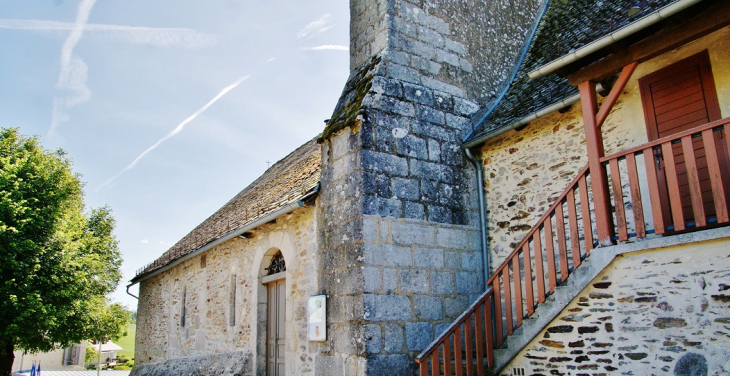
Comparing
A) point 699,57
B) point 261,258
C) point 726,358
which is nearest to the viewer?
point 726,358

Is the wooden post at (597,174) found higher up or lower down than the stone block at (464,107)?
lower down

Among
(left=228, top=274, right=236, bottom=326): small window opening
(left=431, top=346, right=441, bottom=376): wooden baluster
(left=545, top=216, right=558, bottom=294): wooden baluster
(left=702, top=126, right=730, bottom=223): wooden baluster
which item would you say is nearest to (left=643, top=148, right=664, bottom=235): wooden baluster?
(left=702, top=126, right=730, bottom=223): wooden baluster

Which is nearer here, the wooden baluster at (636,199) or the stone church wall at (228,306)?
the wooden baluster at (636,199)

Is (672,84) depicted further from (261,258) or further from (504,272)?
(261,258)

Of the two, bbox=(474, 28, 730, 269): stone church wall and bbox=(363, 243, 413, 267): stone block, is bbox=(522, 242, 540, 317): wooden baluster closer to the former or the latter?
bbox=(474, 28, 730, 269): stone church wall

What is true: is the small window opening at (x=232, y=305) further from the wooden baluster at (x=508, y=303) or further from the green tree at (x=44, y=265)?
the green tree at (x=44, y=265)

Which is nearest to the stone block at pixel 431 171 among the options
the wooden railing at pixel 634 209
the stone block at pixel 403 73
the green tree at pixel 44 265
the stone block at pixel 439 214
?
the stone block at pixel 439 214

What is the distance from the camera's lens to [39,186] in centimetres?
1470

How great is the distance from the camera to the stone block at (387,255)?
5637 millimetres

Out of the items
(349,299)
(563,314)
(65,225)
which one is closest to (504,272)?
(563,314)

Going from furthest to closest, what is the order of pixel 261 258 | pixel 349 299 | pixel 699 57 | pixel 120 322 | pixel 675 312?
pixel 120 322 < pixel 261 258 < pixel 349 299 < pixel 699 57 < pixel 675 312

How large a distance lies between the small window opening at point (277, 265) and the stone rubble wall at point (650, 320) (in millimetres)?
4375

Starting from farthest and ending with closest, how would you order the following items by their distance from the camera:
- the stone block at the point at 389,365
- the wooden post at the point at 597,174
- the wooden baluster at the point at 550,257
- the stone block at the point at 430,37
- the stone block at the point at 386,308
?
the stone block at the point at 430,37, the stone block at the point at 386,308, the stone block at the point at 389,365, the wooden baluster at the point at 550,257, the wooden post at the point at 597,174

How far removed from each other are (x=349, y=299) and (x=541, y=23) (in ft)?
18.2
